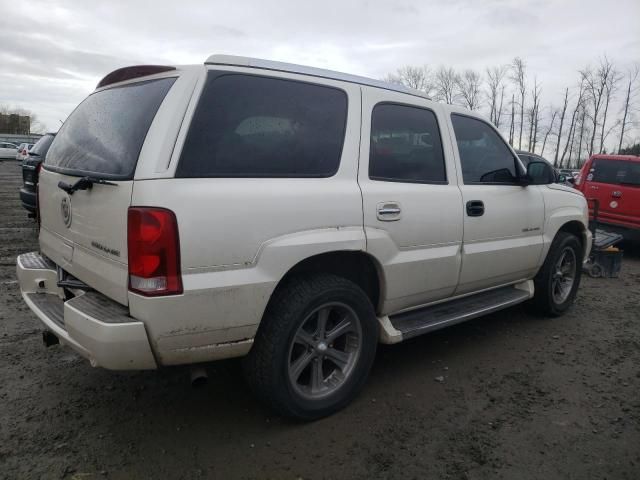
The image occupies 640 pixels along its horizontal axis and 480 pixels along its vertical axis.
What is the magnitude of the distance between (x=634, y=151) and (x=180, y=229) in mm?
53190

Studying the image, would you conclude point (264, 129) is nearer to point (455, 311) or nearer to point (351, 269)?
point (351, 269)

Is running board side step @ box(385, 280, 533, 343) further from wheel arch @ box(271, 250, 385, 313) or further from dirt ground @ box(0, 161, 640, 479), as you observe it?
dirt ground @ box(0, 161, 640, 479)

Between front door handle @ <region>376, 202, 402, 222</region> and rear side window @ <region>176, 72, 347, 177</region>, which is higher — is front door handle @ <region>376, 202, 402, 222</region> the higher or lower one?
the lower one

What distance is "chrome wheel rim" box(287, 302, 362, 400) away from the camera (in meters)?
2.88

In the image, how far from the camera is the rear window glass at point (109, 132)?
98.2 inches

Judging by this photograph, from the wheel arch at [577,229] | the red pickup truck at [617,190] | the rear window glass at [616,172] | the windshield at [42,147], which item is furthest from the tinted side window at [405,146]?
the rear window glass at [616,172]

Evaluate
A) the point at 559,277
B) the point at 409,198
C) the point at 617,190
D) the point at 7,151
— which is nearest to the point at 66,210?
the point at 409,198

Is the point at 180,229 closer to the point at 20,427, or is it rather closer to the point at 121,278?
the point at 121,278

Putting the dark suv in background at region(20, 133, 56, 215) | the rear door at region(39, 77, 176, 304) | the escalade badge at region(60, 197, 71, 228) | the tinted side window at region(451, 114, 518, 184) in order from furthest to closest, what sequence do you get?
the dark suv in background at region(20, 133, 56, 215) < the tinted side window at region(451, 114, 518, 184) < the escalade badge at region(60, 197, 71, 228) < the rear door at region(39, 77, 176, 304)

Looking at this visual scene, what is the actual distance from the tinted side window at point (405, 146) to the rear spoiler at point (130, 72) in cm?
130

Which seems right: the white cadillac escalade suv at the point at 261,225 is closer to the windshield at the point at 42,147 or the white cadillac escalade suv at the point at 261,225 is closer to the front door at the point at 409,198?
the front door at the point at 409,198

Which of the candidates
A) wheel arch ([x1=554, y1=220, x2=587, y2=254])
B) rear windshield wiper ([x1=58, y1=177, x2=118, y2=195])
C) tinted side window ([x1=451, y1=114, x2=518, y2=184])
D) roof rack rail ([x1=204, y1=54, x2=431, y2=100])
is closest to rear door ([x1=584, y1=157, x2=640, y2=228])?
wheel arch ([x1=554, y1=220, x2=587, y2=254])

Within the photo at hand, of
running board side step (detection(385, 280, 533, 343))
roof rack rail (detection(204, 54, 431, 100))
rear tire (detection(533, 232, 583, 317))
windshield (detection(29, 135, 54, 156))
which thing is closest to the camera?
roof rack rail (detection(204, 54, 431, 100))

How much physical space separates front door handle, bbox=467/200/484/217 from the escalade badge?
2592 millimetres
